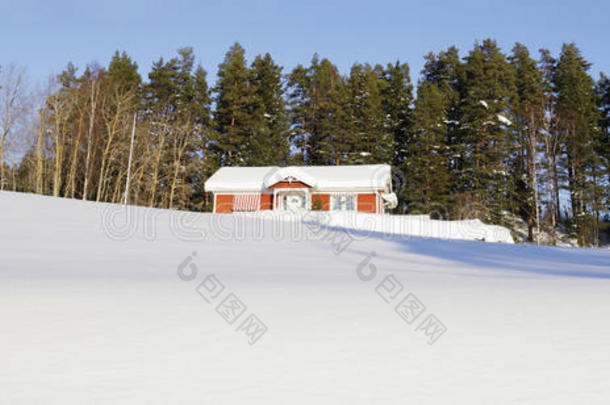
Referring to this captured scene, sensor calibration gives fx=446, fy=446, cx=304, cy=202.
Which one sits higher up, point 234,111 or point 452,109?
point 452,109

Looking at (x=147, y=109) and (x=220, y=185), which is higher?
(x=147, y=109)

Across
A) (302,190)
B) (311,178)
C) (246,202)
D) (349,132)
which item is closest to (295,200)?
(302,190)

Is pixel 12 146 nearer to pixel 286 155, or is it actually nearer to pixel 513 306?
pixel 286 155

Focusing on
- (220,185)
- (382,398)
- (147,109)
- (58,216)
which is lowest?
(382,398)

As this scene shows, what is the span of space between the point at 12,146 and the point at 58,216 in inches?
691

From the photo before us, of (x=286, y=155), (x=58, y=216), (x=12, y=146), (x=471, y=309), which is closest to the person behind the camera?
(x=471, y=309)

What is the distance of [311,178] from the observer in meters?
22.4

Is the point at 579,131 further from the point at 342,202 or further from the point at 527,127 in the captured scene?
the point at 342,202

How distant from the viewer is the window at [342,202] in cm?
2283

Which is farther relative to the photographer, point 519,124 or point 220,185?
point 519,124

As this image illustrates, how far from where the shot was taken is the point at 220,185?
23.3 metres

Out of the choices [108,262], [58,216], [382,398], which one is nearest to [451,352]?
[382,398]

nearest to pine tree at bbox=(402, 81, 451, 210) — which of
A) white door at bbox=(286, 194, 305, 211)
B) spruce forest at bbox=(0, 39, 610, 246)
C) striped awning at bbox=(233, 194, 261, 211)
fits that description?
spruce forest at bbox=(0, 39, 610, 246)

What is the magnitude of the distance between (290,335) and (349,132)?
2885 centimetres
